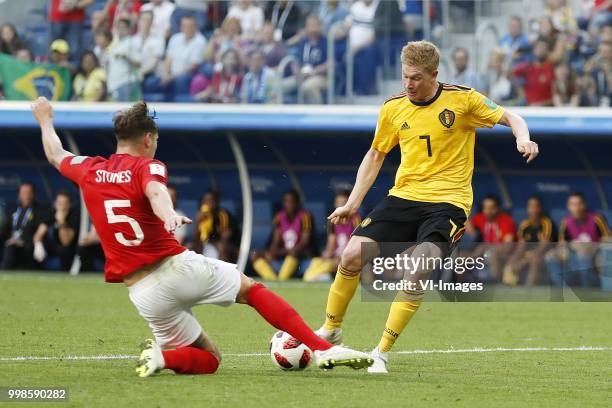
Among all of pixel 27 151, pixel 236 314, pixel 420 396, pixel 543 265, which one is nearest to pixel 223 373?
pixel 420 396

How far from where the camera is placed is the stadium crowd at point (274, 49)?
50.3 feet

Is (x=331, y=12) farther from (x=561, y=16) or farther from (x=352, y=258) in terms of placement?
(x=352, y=258)

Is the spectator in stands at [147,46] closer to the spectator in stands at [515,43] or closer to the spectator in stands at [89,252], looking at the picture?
the spectator in stands at [89,252]

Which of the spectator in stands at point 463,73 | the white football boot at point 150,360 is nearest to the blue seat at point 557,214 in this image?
the spectator in stands at point 463,73

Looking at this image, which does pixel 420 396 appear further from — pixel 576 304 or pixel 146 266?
pixel 576 304

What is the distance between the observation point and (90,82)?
1633 centimetres

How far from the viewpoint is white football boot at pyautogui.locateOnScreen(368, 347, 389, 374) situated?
7035mm

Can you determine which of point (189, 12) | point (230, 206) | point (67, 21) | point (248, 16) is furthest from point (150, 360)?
point (67, 21)

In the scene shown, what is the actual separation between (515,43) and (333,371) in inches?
368

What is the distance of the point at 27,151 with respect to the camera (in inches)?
700

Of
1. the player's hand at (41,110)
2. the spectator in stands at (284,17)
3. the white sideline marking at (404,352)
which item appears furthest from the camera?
the spectator in stands at (284,17)

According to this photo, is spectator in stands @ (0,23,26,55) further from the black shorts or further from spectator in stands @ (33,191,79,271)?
the black shorts

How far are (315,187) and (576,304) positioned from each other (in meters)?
4.62

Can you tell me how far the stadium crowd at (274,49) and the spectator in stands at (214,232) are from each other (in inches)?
55.3
